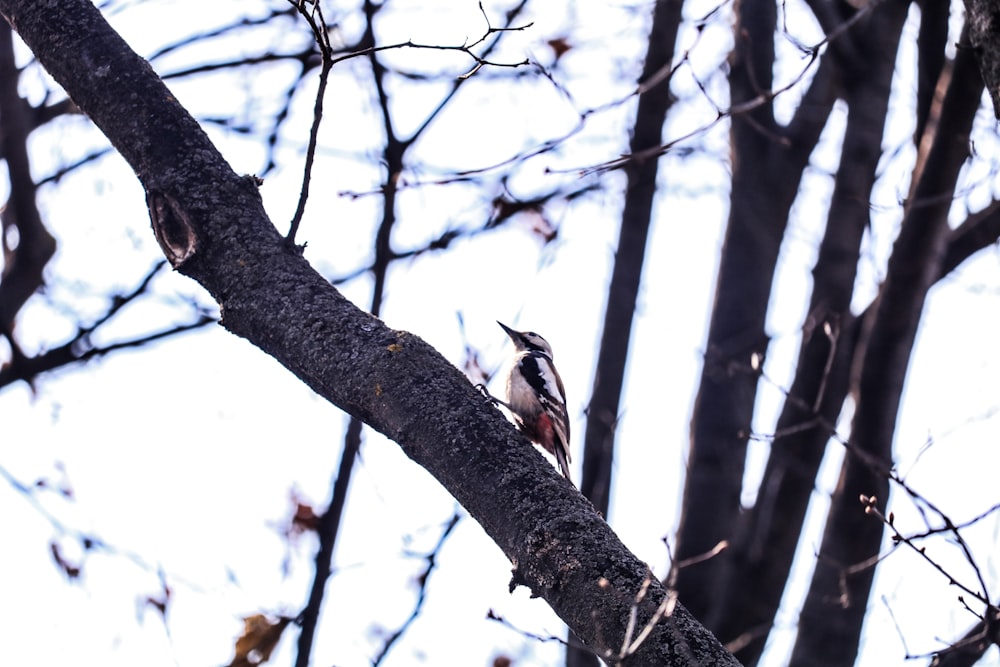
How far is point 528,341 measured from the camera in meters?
6.52

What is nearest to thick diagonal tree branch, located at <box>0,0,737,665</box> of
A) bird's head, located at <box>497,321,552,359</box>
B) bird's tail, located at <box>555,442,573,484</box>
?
bird's tail, located at <box>555,442,573,484</box>

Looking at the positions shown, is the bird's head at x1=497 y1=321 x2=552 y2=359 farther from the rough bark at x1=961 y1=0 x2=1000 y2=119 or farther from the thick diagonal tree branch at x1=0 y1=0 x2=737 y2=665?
the rough bark at x1=961 y1=0 x2=1000 y2=119

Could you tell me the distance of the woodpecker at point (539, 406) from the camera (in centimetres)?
527

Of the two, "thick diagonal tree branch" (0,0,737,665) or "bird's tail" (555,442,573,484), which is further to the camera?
"bird's tail" (555,442,573,484)

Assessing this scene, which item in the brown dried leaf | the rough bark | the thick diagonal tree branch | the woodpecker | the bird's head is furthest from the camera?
the bird's head

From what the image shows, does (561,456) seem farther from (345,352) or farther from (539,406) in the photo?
(345,352)

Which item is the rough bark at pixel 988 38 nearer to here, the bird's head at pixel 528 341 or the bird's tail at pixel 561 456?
the bird's tail at pixel 561 456

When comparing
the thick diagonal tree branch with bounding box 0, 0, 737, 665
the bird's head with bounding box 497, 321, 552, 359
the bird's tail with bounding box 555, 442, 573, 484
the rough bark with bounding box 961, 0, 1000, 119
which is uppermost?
the bird's head with bounding box 497, 321, 552, 359

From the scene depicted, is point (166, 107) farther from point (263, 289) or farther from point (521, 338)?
point (521, 338)

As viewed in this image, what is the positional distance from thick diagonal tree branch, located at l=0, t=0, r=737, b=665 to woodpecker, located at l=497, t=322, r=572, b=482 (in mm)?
2504

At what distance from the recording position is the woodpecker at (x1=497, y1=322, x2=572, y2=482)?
5.27 m

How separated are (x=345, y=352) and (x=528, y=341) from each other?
3984 mm

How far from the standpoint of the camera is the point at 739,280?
6059 millimetres

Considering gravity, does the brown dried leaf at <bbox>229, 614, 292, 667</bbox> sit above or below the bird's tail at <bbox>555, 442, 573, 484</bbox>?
below
